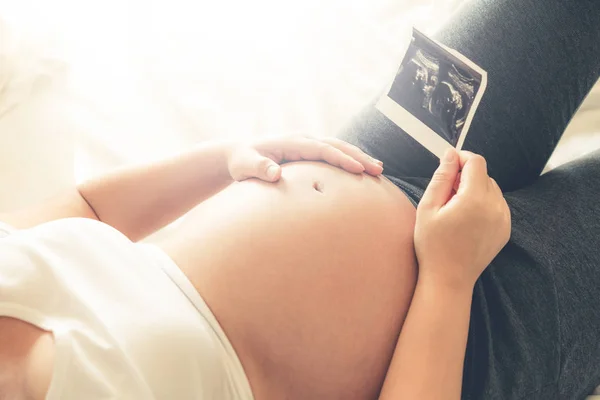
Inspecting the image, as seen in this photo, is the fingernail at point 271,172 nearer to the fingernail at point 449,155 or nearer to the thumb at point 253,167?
the thumb at point 253,167

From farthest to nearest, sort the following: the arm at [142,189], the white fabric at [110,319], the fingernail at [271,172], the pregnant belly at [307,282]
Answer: the arm at [142,189], the fingernail at [271,172], the pregnant belly at [307,282], the white fabric at [110,319]

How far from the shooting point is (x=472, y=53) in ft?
2.84

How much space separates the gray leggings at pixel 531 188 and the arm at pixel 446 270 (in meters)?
0.06

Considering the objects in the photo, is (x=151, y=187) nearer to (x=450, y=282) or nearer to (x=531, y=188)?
(x=450, y=282)

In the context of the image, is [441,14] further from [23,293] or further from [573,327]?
[23,293]

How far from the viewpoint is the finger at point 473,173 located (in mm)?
755

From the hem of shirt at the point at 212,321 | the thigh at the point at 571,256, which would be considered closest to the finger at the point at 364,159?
the thigh at the point at 571,256

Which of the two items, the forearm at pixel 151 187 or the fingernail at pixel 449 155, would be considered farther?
the forearm at pixel 151 187

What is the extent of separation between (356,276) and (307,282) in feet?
0.22

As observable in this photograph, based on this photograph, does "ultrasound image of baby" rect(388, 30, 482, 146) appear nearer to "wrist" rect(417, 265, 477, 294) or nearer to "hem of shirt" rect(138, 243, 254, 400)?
"wrist" rect(417, 265, 477, 294)

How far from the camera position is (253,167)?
0.82m

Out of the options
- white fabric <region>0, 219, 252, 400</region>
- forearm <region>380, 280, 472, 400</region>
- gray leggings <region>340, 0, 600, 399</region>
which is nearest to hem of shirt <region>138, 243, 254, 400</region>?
white fabric <region>0, 219, 252, 400</region>

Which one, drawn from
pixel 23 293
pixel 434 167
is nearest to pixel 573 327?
pixel 434 167

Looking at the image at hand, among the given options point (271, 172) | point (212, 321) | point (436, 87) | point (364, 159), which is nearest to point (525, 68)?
point (436, 87)
